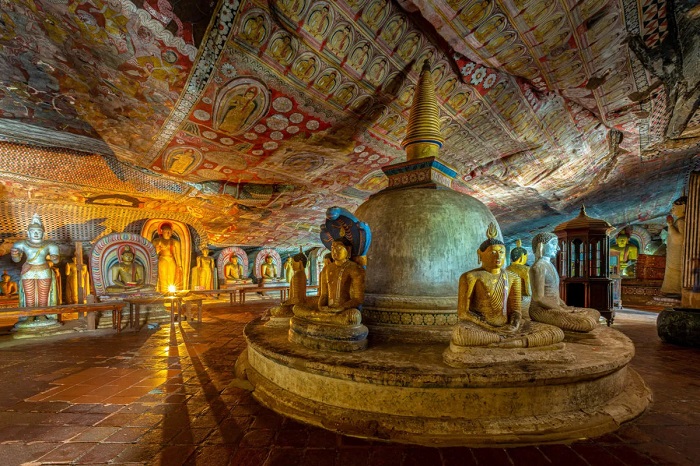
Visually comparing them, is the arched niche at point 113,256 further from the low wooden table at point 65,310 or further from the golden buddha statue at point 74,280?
the low wooden table at point 65,310

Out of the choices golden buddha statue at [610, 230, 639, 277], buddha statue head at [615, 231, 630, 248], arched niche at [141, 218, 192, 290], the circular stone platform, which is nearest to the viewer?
the circular stone platform

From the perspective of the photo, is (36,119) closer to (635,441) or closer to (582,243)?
(635,441)

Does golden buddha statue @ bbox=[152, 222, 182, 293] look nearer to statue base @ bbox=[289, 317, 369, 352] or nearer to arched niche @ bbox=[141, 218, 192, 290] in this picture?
arched niche @ bbox=[141, 218, 192, 290]

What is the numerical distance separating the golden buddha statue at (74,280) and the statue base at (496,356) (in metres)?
10.2

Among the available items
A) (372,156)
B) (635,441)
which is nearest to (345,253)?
(635,441)

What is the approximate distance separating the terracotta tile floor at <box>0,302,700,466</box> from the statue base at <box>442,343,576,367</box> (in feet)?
1.94

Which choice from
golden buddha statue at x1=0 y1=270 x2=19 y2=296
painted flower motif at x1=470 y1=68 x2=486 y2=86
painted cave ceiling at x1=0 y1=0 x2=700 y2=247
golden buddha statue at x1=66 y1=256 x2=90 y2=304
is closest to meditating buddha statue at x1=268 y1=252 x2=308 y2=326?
painted cave ceiling at x1=0 y1=0 x2=700 y2=247

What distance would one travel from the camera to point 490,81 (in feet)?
23.7

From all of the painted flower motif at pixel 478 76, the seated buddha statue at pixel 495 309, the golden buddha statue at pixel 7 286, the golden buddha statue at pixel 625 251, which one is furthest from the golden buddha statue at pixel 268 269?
the golden buddha statue at pixel 625 251

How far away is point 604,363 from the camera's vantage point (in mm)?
2680

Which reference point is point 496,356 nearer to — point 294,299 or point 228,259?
point 294,299

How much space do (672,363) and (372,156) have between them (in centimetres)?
719

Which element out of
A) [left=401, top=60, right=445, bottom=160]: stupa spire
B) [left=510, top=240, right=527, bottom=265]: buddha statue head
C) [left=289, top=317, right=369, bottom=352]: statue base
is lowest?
[left=289, top=317, right=369, bottom=352]: statue base

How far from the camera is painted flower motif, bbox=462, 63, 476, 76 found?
666 centimetres
